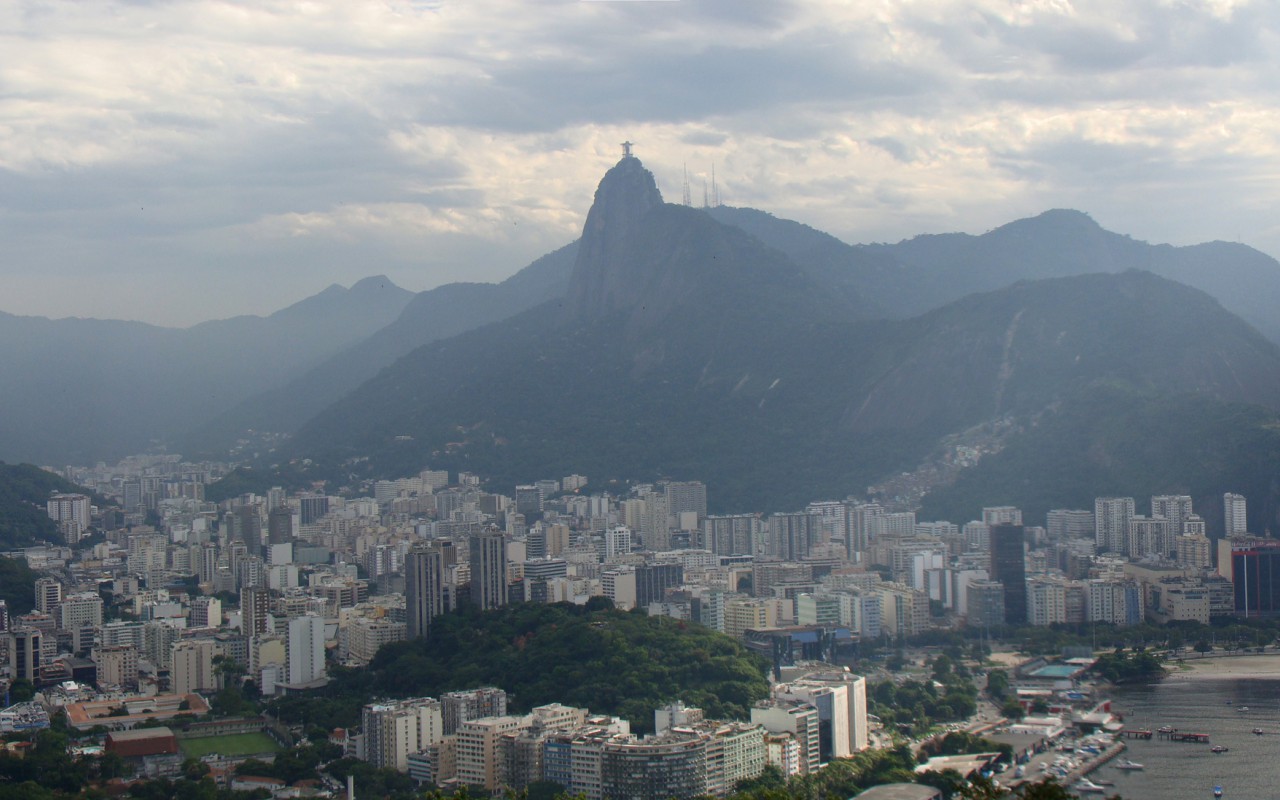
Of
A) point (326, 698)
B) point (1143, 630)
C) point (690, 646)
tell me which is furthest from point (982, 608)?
point (326, 698)

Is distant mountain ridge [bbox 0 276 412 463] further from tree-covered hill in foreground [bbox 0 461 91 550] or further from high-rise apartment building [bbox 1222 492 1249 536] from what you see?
high-rise apartment building [bbox 1222 492 1249 536]

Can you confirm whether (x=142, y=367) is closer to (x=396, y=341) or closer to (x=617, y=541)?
(x=396, y=341)

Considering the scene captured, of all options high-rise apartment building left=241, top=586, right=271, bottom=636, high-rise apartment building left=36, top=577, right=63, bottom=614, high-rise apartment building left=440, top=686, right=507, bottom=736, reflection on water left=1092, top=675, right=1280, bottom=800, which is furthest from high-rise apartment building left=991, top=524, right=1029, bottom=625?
high-rise apartment building left=36, top=577, right=63, bottom=614

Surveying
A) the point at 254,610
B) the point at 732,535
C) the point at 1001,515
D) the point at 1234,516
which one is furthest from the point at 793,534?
the point at 254,610

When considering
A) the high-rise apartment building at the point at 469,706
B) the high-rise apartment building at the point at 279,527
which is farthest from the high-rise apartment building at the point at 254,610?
the high-rise apartment building at the point at 279,527

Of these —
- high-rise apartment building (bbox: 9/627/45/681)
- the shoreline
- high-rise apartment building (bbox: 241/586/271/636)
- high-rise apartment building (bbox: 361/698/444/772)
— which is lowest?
the shoreline

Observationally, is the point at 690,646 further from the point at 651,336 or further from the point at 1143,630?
the point at 651,336
